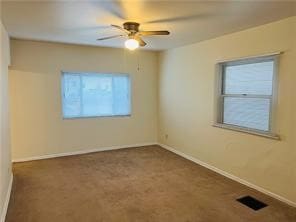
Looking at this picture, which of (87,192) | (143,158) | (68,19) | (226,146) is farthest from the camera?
(143,158)

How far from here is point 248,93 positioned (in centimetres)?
356

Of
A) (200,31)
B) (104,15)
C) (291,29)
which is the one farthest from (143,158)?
(291,29)

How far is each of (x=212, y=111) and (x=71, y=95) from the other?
2.86 meters

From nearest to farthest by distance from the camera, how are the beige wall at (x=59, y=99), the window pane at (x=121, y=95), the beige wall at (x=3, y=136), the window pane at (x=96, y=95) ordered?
the beige wall at (x=3, y=136) → the beige wall at (x=59, y=99) → the window pane at (x=96, y=95) → the window pane at (x=121, y=95)

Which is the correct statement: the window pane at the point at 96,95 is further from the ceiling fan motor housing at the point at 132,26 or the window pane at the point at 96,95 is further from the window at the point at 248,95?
the window at the point at 248,95

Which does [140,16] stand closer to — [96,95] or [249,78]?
[249,78]

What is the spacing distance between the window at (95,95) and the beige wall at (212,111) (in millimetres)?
943

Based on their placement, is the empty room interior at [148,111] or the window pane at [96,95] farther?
the window pane at [96,95]

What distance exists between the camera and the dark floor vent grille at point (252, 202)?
9.39 ft

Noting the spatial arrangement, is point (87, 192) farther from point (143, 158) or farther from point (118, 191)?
point (143, 158)

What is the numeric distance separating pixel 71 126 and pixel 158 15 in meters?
3.15

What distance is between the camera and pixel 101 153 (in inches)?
202

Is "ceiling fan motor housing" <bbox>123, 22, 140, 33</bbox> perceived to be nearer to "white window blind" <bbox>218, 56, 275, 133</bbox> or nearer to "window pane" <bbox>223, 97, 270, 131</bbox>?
"white window blind" <bbox>218, 56, 275, 133</bbox>

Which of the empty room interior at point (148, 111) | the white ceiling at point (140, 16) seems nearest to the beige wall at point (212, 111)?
the empty room interior at point (148, 111)
